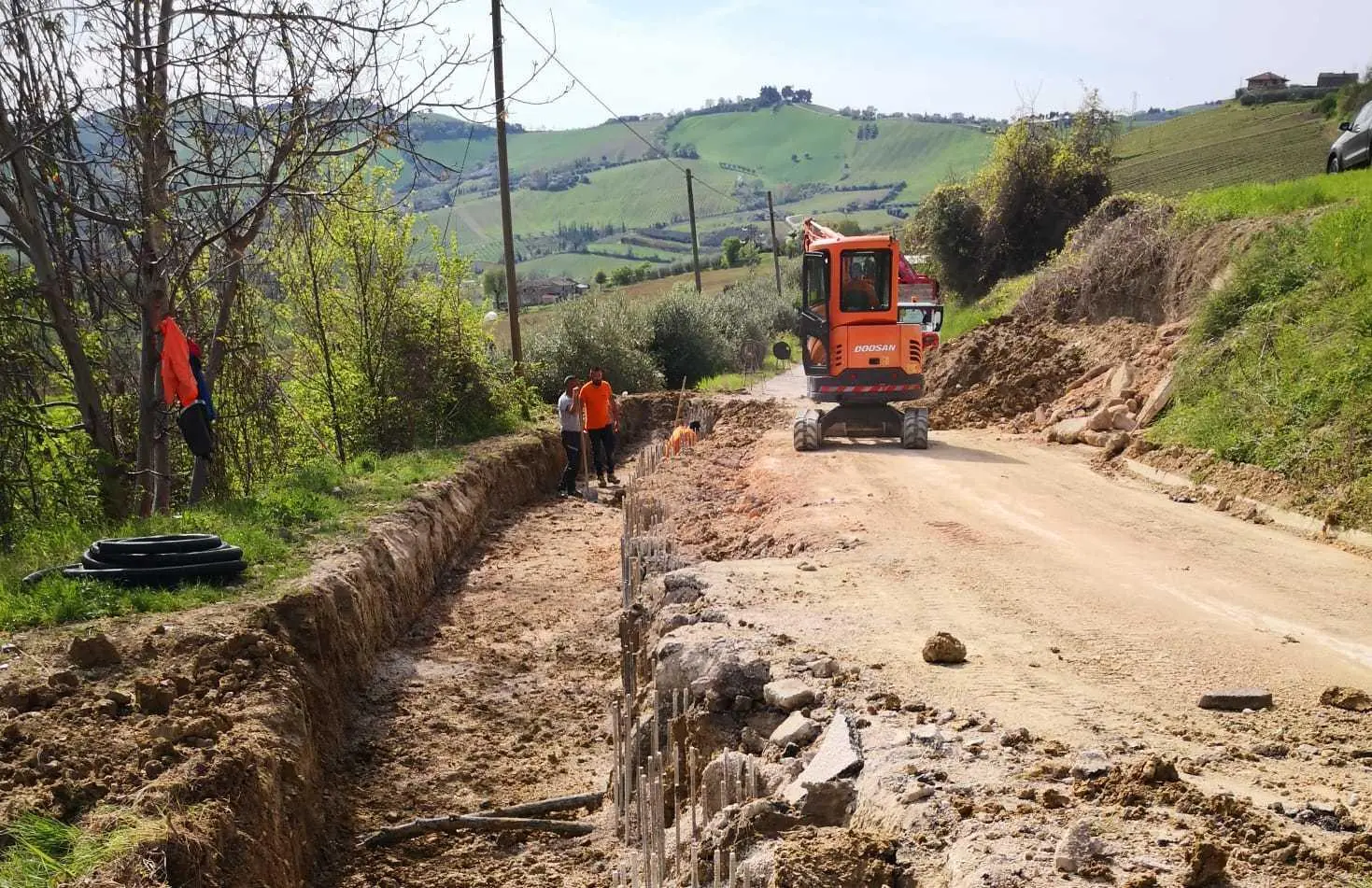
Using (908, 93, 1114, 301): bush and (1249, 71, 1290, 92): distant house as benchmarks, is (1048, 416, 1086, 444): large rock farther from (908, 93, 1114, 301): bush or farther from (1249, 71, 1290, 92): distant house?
(1249, 71, 1290, 92): distant house

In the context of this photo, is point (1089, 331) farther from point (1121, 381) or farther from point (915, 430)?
point (915, 430)

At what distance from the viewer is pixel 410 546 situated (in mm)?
11961

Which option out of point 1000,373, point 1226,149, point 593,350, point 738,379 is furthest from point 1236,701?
point 1226,149

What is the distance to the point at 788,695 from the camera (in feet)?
20.4

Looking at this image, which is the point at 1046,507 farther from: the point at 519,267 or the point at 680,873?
the point at 519,267

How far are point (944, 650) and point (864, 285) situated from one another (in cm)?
1123

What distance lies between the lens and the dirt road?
17.8ft

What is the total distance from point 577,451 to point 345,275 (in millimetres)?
4514

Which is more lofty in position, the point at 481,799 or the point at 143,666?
the point at 143,666

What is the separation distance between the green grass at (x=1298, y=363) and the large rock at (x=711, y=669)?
21.0ft

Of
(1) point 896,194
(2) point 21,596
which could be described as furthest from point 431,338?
(1) point 896,194

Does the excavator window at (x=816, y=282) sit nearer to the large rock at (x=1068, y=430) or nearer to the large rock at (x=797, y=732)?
the large rock at (x=1068, y=430)

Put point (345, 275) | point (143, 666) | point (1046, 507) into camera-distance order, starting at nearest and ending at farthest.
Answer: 1. point (143, 666)
2. point (1046, 507)
3. point (345, 275)

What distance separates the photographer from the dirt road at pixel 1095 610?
17.8 ft
